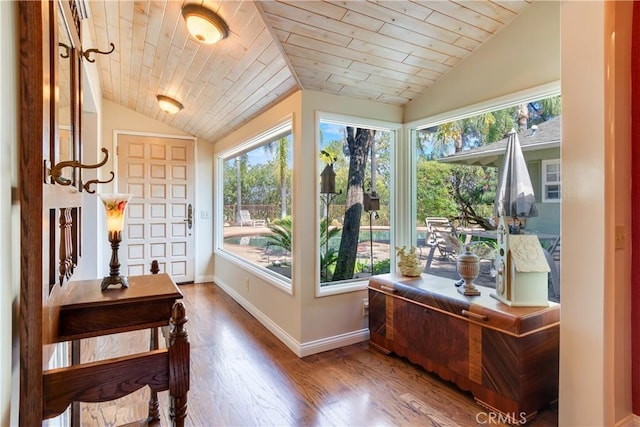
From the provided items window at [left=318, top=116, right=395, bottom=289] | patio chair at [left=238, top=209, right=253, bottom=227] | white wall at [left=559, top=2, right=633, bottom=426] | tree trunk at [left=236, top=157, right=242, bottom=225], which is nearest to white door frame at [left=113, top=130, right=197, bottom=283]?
tree trunk at [left=236, top=157, right=242, bottom=225]

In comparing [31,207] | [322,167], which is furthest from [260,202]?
[31,207]

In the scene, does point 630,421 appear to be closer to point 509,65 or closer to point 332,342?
point 332,342

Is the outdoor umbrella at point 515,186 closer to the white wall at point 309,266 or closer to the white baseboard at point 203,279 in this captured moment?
the white wall at point 309,266

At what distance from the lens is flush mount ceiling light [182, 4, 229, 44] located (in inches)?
83.8

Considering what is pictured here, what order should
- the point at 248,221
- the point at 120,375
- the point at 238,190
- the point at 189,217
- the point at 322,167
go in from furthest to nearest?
the point at 189,217 → the point at 238,190 → the point at 248,221 → the point at 322,167 → the point at 120,375

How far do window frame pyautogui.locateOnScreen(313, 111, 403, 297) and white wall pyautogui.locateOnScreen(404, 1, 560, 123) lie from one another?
0.44 m

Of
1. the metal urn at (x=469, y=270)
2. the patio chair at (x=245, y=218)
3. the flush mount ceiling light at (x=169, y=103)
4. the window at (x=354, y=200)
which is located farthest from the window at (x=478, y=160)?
the flush mount ceiling light at (x=169, y=103)

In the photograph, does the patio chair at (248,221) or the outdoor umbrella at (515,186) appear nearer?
the outdoor umbrella at (515,186)

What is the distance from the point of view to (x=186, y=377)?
88cm

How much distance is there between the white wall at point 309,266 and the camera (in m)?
2.72

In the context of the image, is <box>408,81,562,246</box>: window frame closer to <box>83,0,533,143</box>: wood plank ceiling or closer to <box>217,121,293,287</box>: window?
<box>83,0,533,143</box>: wood plank ceiling

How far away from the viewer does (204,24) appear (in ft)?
7.20

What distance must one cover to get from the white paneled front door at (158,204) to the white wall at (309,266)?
2.61m

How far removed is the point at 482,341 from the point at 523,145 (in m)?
1.40
